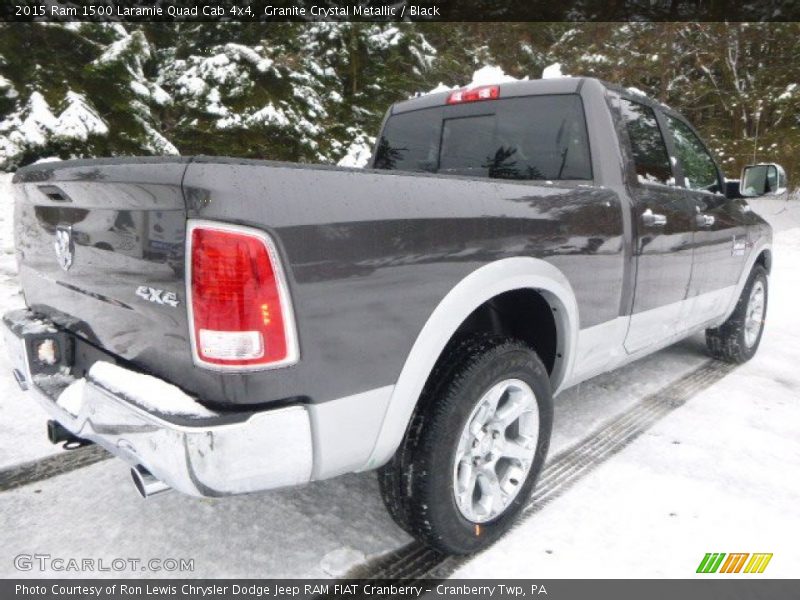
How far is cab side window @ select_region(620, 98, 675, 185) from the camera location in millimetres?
2953

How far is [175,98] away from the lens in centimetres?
1310

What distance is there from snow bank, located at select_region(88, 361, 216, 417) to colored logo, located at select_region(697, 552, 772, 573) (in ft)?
6.10

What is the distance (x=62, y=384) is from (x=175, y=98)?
41.9 ft

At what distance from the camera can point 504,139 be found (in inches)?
117

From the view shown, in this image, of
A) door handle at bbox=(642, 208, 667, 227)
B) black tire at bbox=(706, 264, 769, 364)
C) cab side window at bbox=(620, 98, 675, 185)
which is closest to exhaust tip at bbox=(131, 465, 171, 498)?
door handle at bbox=(642, 208, 667, 227)

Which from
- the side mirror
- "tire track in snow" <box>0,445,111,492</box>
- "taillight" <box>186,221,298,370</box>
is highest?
the side mirror

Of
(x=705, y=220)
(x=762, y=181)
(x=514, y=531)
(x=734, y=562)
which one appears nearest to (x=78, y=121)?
(x=705, y=220)

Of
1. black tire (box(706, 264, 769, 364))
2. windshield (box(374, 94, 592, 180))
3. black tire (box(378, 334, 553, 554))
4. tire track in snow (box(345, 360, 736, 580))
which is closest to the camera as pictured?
black tire (box(378, 334, 553, 554))

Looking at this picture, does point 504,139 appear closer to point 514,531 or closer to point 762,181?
point 514,531

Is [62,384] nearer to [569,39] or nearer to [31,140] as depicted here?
[31,140]

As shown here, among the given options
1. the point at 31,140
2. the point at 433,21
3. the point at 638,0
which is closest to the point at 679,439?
the point at 31,140
